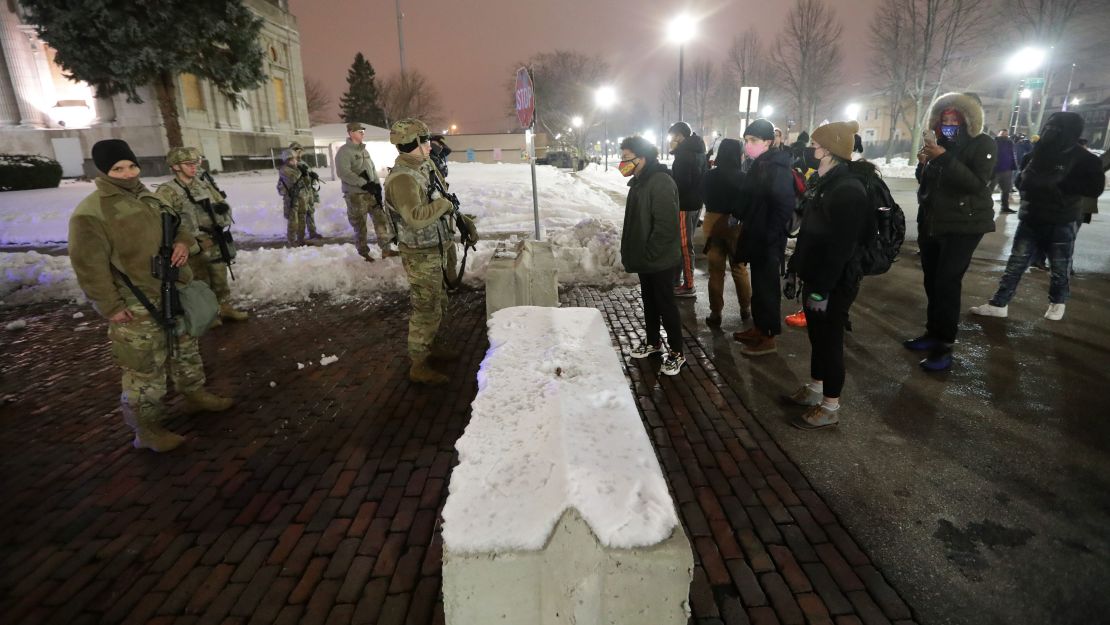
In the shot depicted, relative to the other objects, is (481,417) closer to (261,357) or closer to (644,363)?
(644,363)

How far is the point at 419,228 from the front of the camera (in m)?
4.57

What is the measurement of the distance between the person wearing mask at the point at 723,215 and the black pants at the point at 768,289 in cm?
36

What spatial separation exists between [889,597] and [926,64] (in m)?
42.4

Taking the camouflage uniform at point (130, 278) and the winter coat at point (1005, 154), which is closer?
the camouflage uniform at point (130, 278)

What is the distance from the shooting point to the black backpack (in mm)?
3699

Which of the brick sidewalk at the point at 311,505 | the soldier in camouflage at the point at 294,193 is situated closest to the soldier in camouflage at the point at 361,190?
the soldier in camouflage at the point at 294,193

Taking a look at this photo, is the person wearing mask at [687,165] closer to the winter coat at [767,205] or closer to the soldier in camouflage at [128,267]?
the winter coat at [767,205]

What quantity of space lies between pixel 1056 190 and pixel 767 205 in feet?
10.2

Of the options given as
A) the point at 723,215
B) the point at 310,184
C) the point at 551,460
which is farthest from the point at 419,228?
the point at 310,184

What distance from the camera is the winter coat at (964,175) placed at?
4574 millimetres

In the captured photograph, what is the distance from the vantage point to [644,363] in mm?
5363

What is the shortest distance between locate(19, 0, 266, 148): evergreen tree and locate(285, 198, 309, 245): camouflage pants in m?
18.7

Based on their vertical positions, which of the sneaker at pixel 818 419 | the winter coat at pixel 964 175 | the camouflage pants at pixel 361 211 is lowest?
the sneaker at pixel 818 419

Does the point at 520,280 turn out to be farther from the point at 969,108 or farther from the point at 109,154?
the point at 969,108
